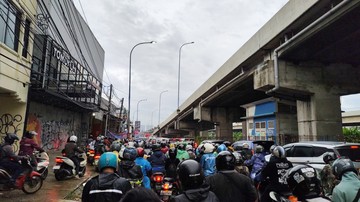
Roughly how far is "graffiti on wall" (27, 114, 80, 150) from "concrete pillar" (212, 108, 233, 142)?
19031 mm

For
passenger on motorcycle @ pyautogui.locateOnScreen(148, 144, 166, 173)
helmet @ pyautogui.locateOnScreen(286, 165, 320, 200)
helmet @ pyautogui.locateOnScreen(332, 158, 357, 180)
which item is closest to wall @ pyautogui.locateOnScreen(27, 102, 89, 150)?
passenger on motorcycle @ pyautogui.locateOnScreen(148, 144, 166, 173)

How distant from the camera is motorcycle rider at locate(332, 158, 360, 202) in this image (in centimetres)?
291

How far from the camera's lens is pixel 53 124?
63.0 ft

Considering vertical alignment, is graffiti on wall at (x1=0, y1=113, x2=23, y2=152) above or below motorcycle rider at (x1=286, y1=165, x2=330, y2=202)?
above

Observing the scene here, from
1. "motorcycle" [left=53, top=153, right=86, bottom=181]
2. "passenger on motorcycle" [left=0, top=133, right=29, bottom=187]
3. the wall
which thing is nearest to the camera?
"passenger on motorcycle" [left=0, top=133, right=29, bottom=187]

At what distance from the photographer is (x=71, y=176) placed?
34.3 ft

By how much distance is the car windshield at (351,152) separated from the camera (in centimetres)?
893

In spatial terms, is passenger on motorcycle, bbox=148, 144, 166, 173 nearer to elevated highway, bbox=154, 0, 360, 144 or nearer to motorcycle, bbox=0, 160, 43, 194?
motorcycle, bbox=0, 160, 43, 194

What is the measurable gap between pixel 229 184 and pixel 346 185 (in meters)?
1.27

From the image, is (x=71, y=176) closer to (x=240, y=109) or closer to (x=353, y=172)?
(x=353, y=172)

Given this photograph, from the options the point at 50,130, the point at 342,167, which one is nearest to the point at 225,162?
the point at 342,167

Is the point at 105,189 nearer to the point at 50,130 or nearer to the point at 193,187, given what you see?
the point at 193,187

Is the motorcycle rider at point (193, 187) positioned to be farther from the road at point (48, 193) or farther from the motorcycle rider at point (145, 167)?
the road at point (48, 193)

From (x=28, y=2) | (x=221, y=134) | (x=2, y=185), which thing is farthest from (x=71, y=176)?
(x=221, y=134)
